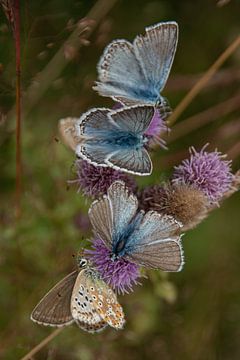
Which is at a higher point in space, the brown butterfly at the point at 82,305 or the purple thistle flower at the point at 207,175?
the purple thistle flower at the point at 207,175

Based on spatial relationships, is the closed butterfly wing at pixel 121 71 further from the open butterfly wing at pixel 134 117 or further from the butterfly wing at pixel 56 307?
the butterfly wing at pixel 56 307

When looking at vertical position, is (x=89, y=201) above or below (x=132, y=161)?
below

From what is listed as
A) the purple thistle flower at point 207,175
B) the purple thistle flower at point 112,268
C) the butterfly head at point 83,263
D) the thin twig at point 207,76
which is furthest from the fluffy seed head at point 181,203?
the thin twig at point 207,76

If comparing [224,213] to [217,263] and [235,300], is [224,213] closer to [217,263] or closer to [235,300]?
[217,263]

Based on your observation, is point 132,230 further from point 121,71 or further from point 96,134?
point 121,71

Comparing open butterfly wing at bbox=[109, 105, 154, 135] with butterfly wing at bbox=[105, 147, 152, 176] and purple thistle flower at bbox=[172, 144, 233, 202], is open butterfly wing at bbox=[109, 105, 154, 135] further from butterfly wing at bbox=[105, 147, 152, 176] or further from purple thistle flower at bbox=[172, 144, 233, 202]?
purple thistle flower at bbox=[172, 144, 233, 202]

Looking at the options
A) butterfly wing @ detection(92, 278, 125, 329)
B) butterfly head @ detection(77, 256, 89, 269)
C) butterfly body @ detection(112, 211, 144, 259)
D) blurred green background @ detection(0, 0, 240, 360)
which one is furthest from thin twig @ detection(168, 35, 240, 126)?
butterfly wing @ detection(92, 278, 125, 329)

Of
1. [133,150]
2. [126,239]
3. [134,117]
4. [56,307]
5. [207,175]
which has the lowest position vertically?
[56,307]

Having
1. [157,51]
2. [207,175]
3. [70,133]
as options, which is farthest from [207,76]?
[70,133]

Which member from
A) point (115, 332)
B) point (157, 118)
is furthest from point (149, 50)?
point (115, 332)
